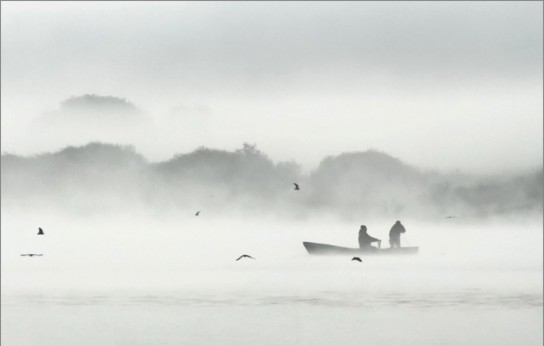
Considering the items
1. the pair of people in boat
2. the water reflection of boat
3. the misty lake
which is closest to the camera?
the misty lake

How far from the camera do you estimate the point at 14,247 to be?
83.9 meters

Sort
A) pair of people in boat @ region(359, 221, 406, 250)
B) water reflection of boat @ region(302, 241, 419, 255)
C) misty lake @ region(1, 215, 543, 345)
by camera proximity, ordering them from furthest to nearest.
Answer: water reflection of boat @ region(302, 241, 419, 255)
pair of people in boat @ region(359, 221, 406, 250)
misty lake @ region(1, 215, 543, 345)

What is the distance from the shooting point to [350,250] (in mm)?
61781

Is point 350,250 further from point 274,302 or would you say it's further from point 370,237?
point 274,302

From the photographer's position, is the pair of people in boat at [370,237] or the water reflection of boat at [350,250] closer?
the pair of people in boat at [370,237]

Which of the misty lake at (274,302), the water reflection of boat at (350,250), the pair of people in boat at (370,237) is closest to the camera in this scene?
the misty lake at (274,302)

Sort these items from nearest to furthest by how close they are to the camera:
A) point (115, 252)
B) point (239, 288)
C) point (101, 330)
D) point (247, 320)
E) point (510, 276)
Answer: point (101, 330) < point (247, 320) < point (239, 288) < point (510, 276) < point (115, 252)

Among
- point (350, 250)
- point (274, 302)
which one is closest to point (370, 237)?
point (350, 250)

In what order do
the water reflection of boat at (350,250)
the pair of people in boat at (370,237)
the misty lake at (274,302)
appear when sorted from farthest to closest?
the water reflection of boat at (350,250), the pair of people in boat at (370,237), the misty lake at (274,302)

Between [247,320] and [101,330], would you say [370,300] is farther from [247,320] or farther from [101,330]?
[101,330]

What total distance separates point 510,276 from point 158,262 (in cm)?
2907

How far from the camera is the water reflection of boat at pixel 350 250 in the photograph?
58.5m

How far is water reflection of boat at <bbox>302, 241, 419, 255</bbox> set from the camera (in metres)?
58.5

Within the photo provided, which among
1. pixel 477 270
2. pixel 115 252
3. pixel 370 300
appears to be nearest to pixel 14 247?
pixel 115 252
